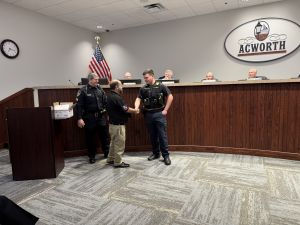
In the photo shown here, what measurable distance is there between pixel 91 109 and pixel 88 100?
0.48ft

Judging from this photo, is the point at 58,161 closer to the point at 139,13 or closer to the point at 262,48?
the point at 139,13

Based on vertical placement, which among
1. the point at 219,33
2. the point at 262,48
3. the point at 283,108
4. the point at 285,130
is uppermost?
the point at 219,33

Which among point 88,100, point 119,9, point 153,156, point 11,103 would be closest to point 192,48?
point 119,9

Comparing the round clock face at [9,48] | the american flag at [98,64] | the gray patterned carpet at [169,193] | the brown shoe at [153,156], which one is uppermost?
Result: the round clock face at [9,48]

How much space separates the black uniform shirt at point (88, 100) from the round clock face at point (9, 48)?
111 inches

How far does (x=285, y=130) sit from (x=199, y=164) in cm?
141

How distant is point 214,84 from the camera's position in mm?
3861

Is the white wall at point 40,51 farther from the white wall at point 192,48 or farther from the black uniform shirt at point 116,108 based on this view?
the black uniform shirt at point 116,108

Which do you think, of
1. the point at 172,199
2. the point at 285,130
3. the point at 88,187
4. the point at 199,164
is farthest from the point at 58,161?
the point at 285,130

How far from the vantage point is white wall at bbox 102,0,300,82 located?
570 centimetres

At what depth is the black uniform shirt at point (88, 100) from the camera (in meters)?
3.60

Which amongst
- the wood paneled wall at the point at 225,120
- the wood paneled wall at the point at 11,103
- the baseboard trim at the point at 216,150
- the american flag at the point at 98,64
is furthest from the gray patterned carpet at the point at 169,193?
the american flag at the point at 98,64

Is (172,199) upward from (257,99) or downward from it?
downward

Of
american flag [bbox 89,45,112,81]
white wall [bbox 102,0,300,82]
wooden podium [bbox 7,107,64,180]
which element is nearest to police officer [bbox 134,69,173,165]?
wooden podium [bbox 7,107,64,180]
